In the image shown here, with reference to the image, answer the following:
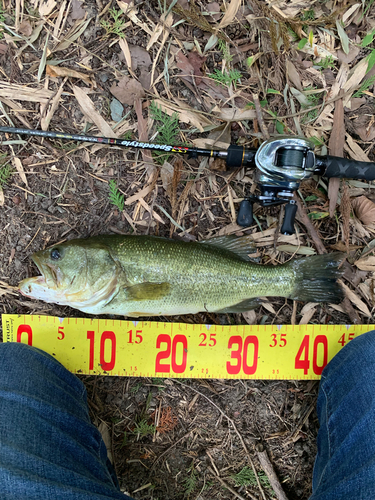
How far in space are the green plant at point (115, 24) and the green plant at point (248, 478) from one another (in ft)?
14.7

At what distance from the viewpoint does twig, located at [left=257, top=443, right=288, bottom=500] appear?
3.12 meters

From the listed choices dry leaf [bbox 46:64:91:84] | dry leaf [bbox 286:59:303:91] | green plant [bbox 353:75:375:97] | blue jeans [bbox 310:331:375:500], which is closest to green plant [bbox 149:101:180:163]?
dry leaf [bbox 46:64:91:84]

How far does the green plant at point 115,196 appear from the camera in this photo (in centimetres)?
303

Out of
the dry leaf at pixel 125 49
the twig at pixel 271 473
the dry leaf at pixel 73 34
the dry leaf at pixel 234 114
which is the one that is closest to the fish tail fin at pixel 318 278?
the dry leaf at pixel 234 114

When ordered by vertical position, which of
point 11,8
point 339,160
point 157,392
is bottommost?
point 157,392

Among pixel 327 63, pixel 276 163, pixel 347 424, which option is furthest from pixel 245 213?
pixel 347 424

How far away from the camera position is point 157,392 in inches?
124

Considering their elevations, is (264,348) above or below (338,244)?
below

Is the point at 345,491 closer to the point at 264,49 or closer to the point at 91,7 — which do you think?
the point at 264,49

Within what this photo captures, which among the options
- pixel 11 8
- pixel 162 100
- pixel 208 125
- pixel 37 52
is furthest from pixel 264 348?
pixel 11 8

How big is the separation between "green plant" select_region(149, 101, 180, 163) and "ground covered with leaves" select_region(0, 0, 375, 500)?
0.05ft

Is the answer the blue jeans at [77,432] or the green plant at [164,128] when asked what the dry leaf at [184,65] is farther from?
the blue jeans at [77,432]

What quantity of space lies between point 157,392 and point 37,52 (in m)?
3.53

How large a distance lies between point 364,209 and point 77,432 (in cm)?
337
